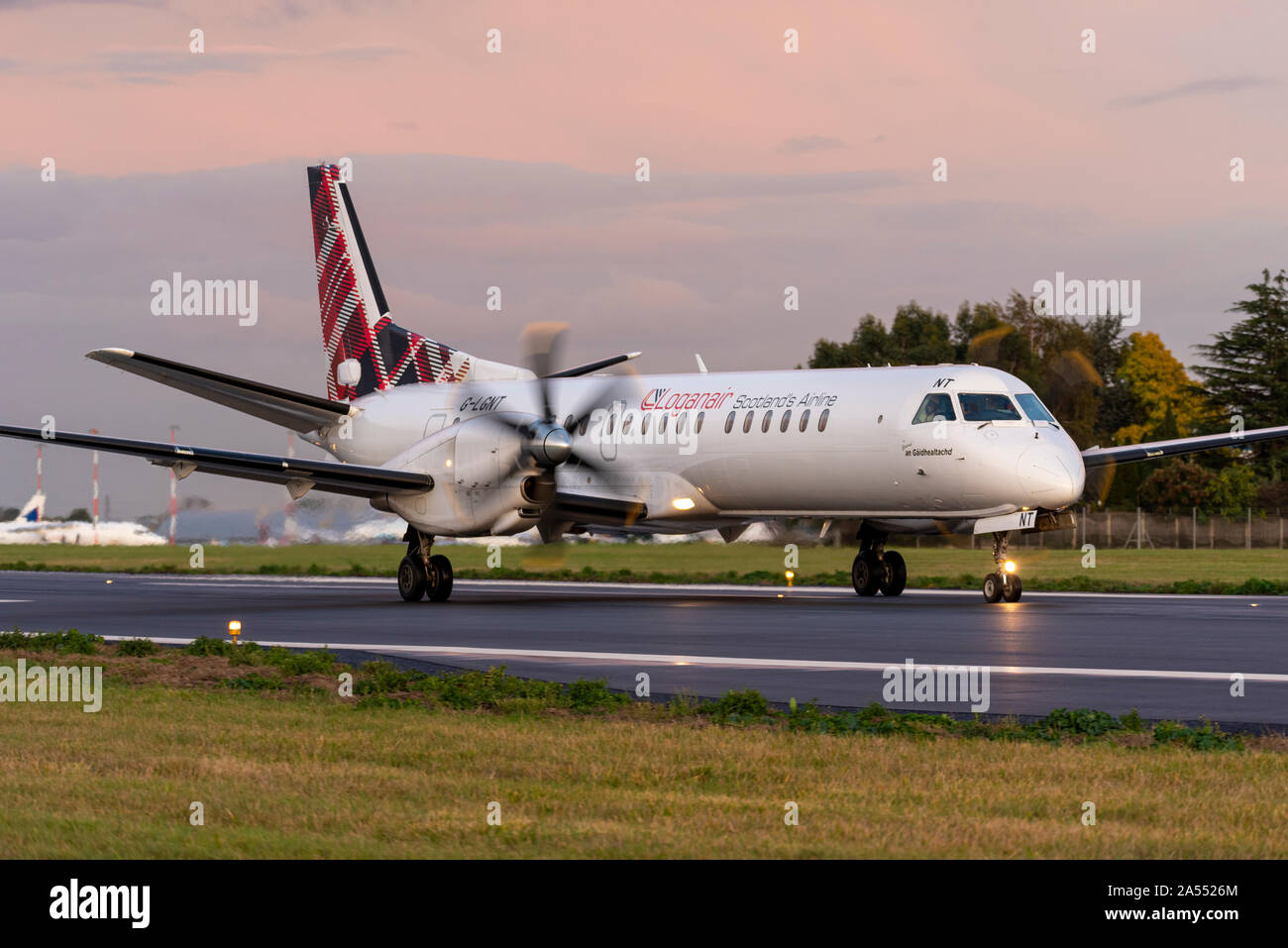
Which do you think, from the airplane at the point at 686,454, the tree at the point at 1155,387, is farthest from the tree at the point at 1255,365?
the airplane at the point at 686,454

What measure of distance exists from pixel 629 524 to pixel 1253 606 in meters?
10.7

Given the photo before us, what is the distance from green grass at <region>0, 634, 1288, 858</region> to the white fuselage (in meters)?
13.3

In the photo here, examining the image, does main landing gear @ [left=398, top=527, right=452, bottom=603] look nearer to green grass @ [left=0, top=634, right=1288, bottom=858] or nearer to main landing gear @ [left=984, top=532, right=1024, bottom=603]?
main landing gear @ [left=984, top=532, right=1024, bottom=603]

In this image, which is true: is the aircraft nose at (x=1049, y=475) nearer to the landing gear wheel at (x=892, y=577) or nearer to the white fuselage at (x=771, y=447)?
the white fuselage at (x=771, y=447)

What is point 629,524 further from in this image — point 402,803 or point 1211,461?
point 1211,461

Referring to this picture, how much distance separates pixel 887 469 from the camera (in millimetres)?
26766

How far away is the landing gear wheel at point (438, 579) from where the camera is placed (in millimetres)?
28984

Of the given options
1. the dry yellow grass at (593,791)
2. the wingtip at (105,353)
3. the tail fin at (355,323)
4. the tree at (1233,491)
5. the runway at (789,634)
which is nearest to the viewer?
the dry yellow grass at (593,791)

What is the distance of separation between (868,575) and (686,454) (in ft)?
13.3

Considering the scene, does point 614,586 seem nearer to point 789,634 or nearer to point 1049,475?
point 1049,475

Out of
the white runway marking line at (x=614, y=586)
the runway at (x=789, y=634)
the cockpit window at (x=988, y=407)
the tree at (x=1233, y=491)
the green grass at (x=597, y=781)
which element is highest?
the cockpit window at (x=988, y=407)

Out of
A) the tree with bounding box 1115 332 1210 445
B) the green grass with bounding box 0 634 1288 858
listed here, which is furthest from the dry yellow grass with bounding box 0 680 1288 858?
the tree with bounding box 1115 332 1210 445

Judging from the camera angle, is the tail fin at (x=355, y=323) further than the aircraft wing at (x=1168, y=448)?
Yes

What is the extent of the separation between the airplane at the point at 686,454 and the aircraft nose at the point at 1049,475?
0.10ft
